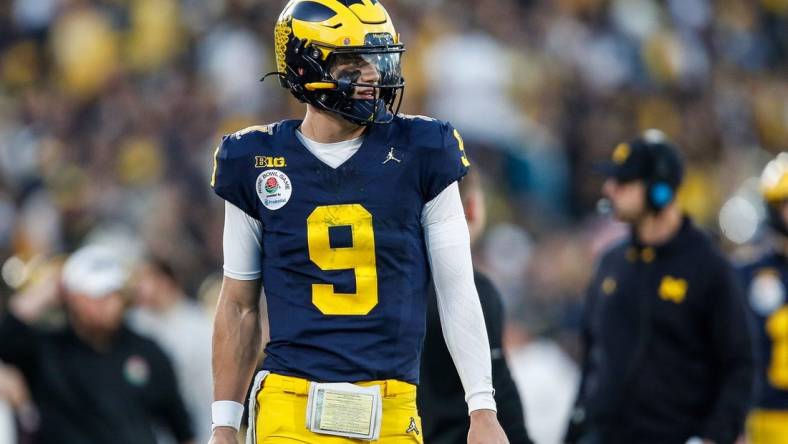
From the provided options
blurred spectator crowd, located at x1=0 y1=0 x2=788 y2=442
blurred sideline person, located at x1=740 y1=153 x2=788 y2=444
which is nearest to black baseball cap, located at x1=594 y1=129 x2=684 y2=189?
blurred sideline person, located at x1=740 y1=153 x2=788 y2=444

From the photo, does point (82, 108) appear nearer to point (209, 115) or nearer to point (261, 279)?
point (209, 115)

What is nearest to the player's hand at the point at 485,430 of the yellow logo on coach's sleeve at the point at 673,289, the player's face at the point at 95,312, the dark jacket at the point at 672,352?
the dark jacket at the point at 672,352

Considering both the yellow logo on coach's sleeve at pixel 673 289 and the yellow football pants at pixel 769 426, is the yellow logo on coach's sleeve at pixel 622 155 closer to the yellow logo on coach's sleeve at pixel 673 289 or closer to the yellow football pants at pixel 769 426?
the yellow logo on coach's sleeve at pixel 673 289

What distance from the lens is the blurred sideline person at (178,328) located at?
10.8m

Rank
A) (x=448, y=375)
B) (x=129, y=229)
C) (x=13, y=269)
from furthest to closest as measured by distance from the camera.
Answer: (x=129, y=229) < (x=13, y=269) < (x=448, y=375)

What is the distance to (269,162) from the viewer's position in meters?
4.79

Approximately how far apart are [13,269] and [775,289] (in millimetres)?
4926

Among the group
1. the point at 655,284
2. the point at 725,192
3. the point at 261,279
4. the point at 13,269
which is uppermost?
the point at 261,279

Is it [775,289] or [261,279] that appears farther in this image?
[775,289]

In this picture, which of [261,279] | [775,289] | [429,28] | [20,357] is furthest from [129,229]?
[261,279]

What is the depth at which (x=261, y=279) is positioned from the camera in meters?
5.01

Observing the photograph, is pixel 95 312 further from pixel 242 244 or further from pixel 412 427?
pixel 412 427

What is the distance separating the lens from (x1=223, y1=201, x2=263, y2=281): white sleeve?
4.91 meters

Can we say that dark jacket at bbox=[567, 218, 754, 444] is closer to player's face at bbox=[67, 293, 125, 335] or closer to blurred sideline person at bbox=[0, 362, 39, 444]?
player's face at bbox=[67, 293, 125, 335]
